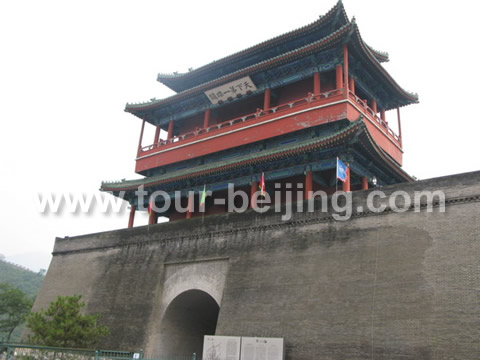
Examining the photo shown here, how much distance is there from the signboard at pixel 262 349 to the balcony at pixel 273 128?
802 centimetres

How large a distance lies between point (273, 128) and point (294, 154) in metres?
2.26

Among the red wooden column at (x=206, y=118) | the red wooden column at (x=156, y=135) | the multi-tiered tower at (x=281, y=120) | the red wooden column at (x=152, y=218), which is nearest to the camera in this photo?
the multi-tiered tower at (x=281, y=120)

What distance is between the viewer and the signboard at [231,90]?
1948cm

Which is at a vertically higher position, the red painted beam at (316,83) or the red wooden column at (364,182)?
the red painted beam at (316,83)

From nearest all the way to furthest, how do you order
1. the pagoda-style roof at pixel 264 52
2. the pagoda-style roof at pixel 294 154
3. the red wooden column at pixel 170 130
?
1. the pagoda-style roof at pixel 294 154
2. the pagoda-style roof at pixel 264 52
3. the red wooden column at pixel 170 130

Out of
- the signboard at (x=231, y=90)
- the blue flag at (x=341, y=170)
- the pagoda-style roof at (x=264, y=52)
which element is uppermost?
the pagoda-style roof at (x=264, y=52)

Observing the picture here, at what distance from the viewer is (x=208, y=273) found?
14.4m

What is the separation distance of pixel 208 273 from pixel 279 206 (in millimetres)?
3147

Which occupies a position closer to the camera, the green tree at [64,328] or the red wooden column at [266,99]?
the green tree at [64,328]

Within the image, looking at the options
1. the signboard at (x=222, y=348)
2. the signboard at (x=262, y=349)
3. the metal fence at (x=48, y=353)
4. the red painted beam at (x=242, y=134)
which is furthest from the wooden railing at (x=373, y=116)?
the metal fence at (x=48, y=353)

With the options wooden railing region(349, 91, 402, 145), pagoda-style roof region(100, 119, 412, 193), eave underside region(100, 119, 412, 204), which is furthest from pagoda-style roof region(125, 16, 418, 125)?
eave underside region(100, 119, 412, 204)

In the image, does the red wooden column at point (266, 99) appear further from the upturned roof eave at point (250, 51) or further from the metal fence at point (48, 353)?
the metal fence at point (48, 353)

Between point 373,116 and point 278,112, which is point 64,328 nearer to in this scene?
point 278,112

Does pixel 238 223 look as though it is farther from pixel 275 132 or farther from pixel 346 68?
pixel 346 68
